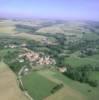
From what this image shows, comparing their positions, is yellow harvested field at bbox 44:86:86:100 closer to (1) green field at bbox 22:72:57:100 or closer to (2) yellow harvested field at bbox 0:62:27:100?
(1) green field at bbox 22:72:57:100

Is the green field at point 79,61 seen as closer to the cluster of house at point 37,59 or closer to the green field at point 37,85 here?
the cluster of house at point 37,59

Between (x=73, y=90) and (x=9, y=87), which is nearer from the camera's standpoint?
(x=9, y=87)

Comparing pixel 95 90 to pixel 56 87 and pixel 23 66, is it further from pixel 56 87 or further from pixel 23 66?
pixel 23 66

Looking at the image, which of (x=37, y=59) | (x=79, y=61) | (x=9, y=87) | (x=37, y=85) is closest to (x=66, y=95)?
(x=37, y=85)

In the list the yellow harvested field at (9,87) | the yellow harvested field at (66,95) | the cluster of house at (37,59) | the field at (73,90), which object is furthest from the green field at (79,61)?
the yellow harvested field at (66,95)

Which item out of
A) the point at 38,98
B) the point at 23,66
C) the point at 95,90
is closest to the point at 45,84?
the point at 38,98

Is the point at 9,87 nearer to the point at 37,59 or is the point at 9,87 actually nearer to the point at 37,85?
the point at 37,85
